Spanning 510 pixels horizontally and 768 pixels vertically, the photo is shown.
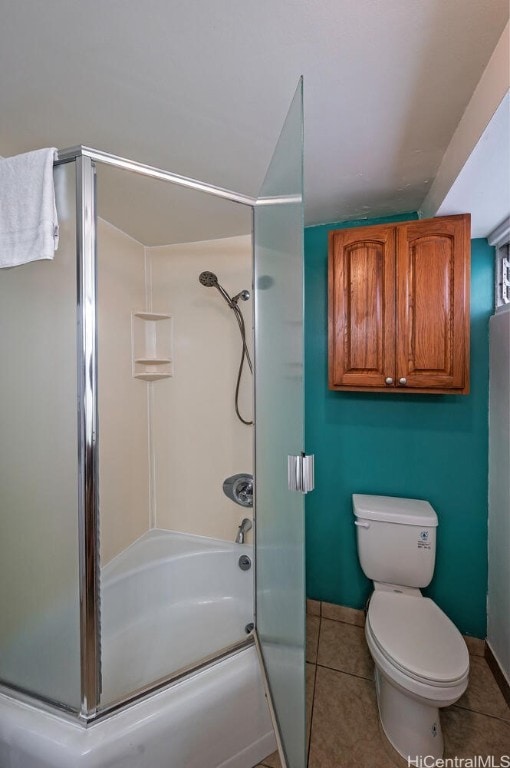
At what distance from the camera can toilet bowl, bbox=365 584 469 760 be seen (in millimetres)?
1096

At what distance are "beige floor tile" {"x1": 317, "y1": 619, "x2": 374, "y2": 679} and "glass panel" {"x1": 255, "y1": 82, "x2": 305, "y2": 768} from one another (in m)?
0.56

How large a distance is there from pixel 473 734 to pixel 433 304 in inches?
70.7

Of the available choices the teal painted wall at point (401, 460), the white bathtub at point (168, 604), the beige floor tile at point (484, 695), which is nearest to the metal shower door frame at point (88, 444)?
the white bathtub at point (168, 604)

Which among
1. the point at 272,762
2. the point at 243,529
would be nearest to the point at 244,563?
the point at 243,529

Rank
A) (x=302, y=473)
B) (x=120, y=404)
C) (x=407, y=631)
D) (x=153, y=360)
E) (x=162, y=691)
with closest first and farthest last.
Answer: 1. (x=302, y=473)
2. (x=162, y=691)
3. (x=407, y=631)
4. (x=120, y=404)
5. (x=153, y=360)

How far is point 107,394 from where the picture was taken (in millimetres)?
1724

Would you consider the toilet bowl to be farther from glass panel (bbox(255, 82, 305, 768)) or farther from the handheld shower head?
the handheld shower head

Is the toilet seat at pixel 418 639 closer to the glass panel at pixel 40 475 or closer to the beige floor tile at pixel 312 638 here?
the beige floor tile at pixel 312 638

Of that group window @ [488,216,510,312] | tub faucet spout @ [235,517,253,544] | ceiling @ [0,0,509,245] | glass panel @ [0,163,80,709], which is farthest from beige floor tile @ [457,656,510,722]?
ceiling @ [0,0,509,245]

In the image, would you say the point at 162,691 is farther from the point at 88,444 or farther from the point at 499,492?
the point at 499,492

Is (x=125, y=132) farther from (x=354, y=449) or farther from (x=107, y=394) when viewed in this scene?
(x=354, y=449)

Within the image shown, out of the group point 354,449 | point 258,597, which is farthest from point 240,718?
point 354,449

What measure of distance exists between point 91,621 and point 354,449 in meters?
1.44

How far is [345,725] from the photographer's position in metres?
1.30
